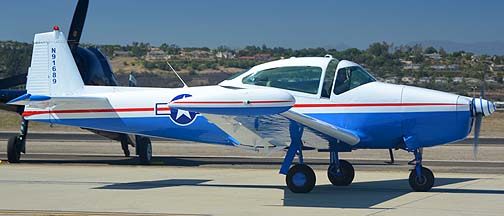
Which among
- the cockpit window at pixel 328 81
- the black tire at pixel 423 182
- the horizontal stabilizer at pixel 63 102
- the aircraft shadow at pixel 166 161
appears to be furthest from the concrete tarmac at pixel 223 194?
the aircraft shadow at pixel 166 161

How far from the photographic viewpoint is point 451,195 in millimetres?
13562

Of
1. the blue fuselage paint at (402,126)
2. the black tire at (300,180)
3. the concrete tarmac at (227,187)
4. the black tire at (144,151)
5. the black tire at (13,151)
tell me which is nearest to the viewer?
the concrete tarmac at (227,187)

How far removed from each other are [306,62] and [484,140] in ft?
59.9

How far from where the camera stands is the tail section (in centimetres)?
1628

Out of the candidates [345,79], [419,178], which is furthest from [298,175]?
[419,178]

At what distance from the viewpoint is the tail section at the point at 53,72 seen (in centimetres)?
1628

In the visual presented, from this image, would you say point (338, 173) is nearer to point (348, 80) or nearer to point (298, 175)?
point (298, 175)

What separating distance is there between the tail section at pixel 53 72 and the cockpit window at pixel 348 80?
17.0 ft

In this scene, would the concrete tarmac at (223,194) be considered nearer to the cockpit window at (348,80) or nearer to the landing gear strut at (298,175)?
the landing gear strut at (298,175)

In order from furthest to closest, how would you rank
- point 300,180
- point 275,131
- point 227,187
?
point 227,187
point 300,180
point 275,131

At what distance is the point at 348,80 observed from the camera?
14.1 metres

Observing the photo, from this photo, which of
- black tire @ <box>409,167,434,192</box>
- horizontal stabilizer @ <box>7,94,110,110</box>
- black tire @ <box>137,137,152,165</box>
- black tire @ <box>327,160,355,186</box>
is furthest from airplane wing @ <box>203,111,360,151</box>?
black tire @ <box>137,137,152,165</box>

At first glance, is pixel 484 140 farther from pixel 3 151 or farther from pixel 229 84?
pixel 229 84

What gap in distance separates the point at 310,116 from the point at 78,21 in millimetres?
12129
